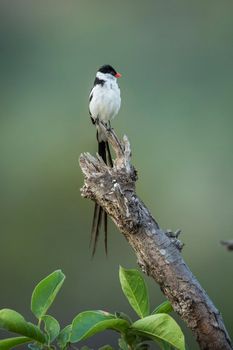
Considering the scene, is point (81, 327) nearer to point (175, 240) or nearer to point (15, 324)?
point (15, 324)

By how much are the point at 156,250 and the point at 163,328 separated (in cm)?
37

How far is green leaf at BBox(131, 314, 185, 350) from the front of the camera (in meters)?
1.48

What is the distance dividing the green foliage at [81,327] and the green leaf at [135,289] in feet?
0.05

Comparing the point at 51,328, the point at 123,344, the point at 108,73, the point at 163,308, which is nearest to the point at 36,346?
the point at 51,328

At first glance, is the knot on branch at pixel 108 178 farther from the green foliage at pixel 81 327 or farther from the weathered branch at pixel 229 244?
the weathered branch at pixel 229 244

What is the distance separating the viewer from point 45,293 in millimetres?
1565

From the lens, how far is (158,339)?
59.5 inches

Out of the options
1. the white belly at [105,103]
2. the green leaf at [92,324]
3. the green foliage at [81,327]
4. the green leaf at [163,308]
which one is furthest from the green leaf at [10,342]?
the white belly at [105,103]

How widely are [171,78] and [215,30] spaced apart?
1.04 meters

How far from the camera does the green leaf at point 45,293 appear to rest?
61.0 inches

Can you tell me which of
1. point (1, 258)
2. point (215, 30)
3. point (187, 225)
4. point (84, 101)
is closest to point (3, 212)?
point (1, 258)

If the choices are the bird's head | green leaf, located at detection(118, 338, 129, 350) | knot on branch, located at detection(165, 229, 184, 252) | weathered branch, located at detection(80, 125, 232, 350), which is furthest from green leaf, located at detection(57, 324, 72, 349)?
the bird's head

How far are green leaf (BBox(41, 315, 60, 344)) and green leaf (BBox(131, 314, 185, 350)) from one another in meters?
0.18

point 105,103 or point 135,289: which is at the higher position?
point 105,103
